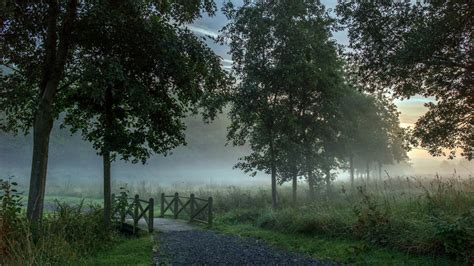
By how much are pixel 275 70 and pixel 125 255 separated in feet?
43.8

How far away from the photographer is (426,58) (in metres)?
13.3

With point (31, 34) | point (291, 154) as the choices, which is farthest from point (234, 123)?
point (31, 34)

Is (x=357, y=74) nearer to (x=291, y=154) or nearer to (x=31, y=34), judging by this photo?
(x=291, y=154)

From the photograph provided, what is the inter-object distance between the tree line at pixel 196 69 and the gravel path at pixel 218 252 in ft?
9.60

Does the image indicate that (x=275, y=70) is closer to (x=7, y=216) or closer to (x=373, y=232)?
(x=373, y=232)

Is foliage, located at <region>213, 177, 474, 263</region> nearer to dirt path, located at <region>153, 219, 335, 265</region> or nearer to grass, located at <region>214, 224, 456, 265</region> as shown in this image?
grass, located at <region>214, 224, 456, 265</region>

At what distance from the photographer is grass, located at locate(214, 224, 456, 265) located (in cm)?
813

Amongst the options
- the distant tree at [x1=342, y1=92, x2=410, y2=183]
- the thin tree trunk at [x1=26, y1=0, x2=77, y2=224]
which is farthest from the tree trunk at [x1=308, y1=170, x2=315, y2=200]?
the thin tree trunk at [x1=26, y1=0, x2=77, y2=224]

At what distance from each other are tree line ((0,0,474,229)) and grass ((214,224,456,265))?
5483mm

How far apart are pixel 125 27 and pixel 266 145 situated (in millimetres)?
13397

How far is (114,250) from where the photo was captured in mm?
10617

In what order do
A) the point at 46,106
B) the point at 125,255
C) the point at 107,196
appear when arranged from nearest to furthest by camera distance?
→ the point at 125,255 → the point at 46,106 → the point at 107,196

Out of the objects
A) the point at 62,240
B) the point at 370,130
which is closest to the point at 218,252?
the point at 62,240

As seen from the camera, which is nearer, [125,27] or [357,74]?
[125,27]
